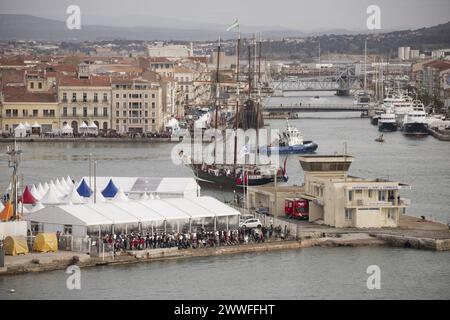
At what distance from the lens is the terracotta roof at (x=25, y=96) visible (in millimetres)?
51781

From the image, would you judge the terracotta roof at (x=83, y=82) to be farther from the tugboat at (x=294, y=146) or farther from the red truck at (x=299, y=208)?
the red truck at (x=299, y=208)

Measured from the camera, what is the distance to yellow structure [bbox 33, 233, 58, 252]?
21.8 m

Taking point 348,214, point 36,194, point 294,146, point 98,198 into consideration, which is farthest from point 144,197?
point 294,146

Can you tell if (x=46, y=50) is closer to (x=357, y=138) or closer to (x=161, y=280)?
(x=357, y=138)

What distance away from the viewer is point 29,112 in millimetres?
51750

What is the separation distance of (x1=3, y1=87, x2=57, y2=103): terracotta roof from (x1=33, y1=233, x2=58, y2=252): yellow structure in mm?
30171

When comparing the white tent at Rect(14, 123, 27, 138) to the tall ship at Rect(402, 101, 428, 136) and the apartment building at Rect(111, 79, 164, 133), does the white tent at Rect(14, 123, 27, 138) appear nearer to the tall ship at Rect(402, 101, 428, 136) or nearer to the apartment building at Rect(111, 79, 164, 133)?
the apartment building at Rect(111, 79, 164, 133)

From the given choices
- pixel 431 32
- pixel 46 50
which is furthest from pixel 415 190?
pixel 431 32

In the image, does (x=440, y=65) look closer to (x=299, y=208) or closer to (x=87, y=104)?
(x=87, y=104)

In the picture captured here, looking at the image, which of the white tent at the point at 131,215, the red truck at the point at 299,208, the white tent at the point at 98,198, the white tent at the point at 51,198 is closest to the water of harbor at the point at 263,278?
the white tent at the point at 131,215

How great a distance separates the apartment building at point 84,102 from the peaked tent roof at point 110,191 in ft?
84.1

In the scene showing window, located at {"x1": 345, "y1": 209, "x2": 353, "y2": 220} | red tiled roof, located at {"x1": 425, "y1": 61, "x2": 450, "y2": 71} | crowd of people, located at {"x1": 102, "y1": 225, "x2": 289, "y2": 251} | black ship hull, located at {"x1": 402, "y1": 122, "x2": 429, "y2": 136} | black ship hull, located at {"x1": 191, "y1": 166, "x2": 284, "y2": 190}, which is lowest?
Answer: black ship hull, located at {"x1": 402, "y1": 122, "x2": 429, "y2": 136}

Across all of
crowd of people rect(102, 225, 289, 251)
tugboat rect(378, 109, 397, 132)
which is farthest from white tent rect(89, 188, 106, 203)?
tugboat rect(378, 109, 397, 132)

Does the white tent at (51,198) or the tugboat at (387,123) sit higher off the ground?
the white tent at (51,198)
